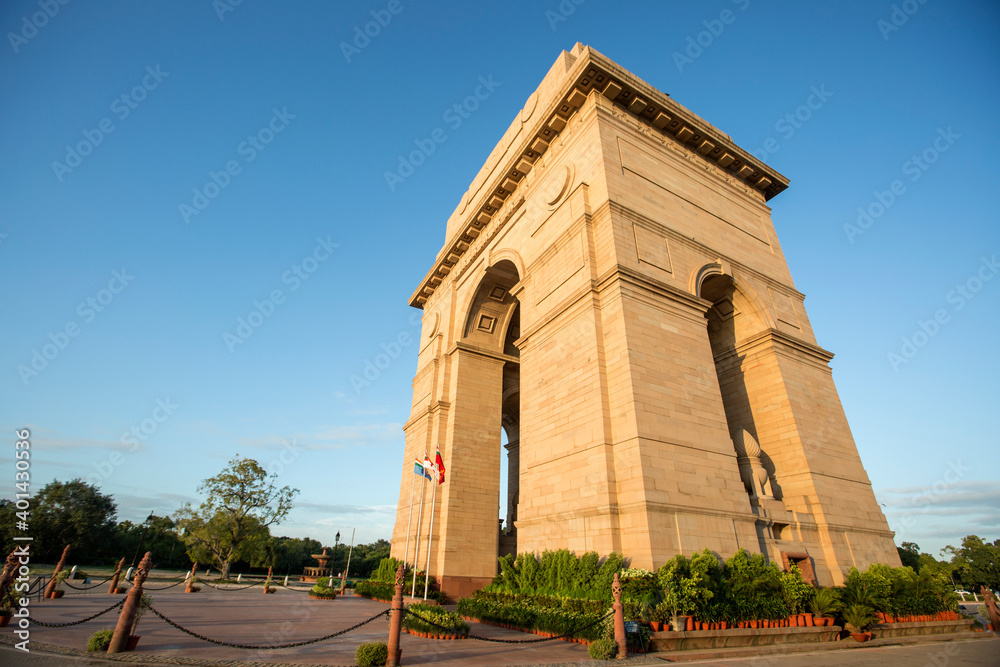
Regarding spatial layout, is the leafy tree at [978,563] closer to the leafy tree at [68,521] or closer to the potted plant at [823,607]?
the potted plant at [823,607]

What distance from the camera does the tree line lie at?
108ft

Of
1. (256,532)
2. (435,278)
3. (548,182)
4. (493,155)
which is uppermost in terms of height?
(493,155)

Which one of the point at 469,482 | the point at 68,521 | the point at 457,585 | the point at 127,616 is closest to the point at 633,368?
the point at 469,482

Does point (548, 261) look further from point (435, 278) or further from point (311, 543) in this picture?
point (311, 543)

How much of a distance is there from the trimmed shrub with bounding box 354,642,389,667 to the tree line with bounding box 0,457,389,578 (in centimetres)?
3016

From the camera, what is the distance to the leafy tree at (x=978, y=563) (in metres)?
51.6

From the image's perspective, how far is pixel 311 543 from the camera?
77.8 metres

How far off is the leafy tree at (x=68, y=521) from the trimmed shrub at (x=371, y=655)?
44077mm

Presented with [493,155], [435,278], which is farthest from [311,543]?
[493,155]

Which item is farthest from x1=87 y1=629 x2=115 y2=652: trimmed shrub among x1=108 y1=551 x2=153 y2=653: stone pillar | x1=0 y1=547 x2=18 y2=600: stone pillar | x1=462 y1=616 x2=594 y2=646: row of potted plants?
x1=462 y1=616 x2=594 y2=646: row of potted plants

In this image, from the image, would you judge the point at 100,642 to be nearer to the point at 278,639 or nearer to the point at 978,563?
the point at 278,639

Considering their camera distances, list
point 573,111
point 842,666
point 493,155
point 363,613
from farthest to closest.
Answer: point 493,155 → point 573,111 → point 363,613 → point 842,666

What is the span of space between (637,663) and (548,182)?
1463cm

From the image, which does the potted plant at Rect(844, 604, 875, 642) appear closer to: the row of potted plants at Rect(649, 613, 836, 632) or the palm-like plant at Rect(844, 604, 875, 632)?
the palm-like plant at Rect(844, 604, 875, 632)
